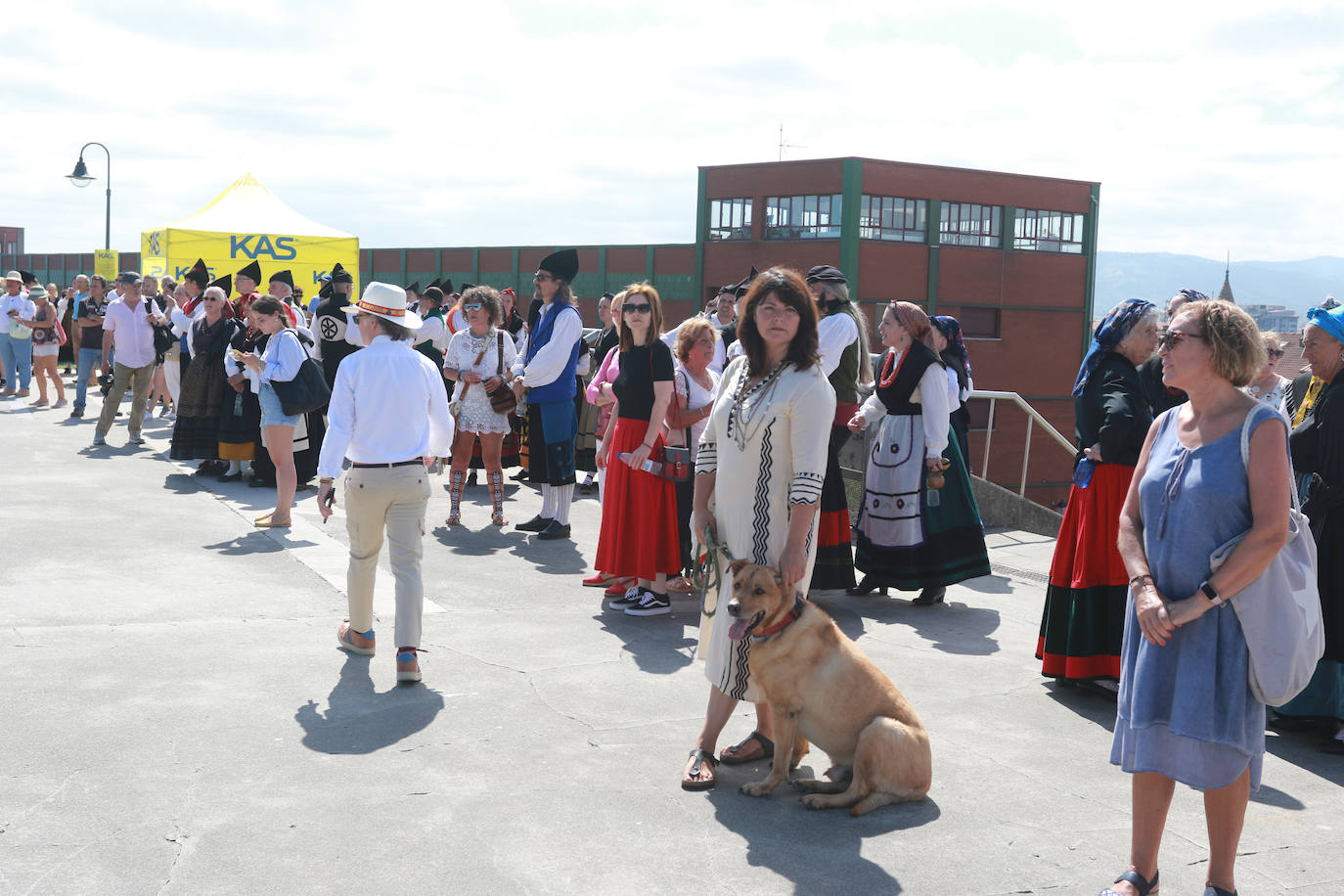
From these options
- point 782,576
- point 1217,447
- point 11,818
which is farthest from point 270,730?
point 1217,447

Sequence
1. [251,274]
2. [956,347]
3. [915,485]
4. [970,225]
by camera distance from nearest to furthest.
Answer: [915,485] < [956,347] < [251,274] < [970,225]

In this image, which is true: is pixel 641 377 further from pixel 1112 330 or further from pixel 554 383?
pixel 1112 330

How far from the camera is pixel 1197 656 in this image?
348 centimetres

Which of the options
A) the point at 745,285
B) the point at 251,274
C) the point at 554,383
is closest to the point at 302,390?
the point at 554,383

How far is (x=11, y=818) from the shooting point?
4.05m

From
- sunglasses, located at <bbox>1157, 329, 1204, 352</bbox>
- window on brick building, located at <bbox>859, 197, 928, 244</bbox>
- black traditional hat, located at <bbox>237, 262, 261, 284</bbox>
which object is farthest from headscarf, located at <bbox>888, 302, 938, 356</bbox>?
window on brick building, located at <bbox>859, 197, 928, 244</bbox>

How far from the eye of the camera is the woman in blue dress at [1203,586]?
3.41 m

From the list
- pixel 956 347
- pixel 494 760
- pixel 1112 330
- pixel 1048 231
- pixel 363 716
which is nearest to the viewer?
pixel 494 760

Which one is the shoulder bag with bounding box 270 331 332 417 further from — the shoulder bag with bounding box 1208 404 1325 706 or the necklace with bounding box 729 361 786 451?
the shoulder bag with bounding box 1208 404 1325 706

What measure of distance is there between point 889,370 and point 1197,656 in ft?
13.8

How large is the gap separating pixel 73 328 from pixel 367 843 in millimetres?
20910

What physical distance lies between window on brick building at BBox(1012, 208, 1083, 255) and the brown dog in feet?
152

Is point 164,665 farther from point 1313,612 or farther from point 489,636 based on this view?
point 1313,612

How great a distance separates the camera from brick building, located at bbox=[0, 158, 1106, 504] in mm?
43938
